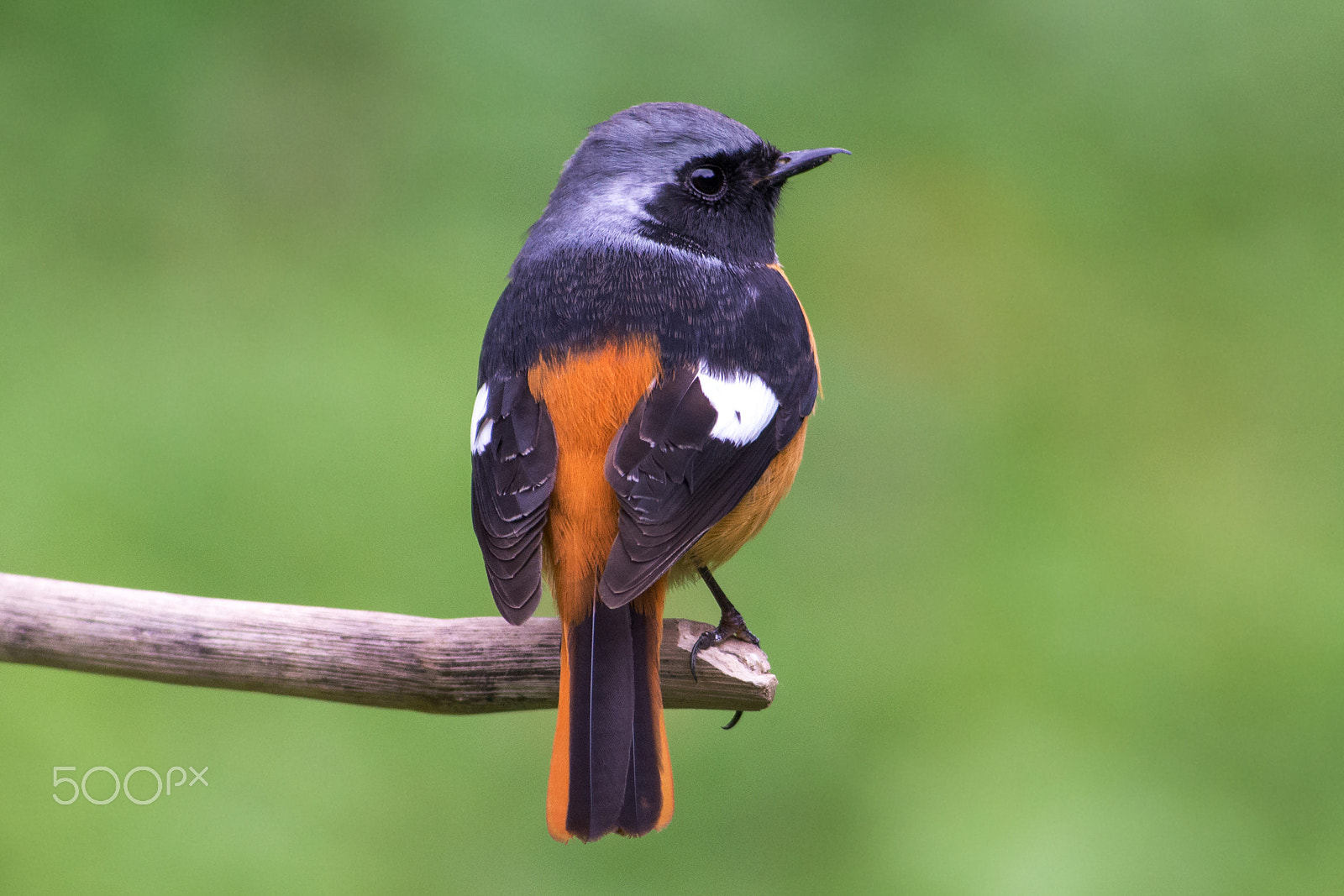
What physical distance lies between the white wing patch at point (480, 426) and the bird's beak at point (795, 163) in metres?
0.82

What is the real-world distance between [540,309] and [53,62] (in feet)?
8.60

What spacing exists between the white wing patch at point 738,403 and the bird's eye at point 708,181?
1.66 ft

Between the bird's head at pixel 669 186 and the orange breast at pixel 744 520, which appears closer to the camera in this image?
the orange breast at pixel 744 520

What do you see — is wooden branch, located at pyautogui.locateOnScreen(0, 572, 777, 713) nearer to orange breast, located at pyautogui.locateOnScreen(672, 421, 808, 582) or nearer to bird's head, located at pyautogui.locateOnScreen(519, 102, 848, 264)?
orange breast, located at pyautogui.locateOnScreen(672, 421, 808, 582)

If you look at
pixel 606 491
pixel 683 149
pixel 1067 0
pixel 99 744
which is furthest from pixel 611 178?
pixel 1067 0

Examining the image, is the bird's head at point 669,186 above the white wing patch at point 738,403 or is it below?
above

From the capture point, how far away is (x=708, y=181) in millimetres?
3123

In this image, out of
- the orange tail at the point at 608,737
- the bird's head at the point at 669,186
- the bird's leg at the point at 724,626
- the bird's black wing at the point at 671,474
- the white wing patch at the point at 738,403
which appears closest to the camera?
the orange tail at the point at 608,737

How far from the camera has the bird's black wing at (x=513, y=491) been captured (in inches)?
100

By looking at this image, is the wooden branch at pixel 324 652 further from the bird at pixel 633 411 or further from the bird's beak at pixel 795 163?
the bird's beak at pixel 795 163

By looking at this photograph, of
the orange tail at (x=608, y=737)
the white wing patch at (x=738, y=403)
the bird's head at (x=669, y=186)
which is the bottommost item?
the orange tail at (x=608, y=737)

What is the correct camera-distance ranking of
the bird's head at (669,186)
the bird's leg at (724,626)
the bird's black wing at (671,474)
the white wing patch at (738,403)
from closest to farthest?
the bird's black wing at (671,474) < the white wing patch at (738,403) < the bird's leg at (724,626) < the bird's head at (669,186)

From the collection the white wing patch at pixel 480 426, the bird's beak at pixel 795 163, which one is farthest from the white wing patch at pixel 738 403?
the bird's beak at pixel 795 163

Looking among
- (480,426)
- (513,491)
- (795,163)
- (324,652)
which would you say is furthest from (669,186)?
(324,652)
